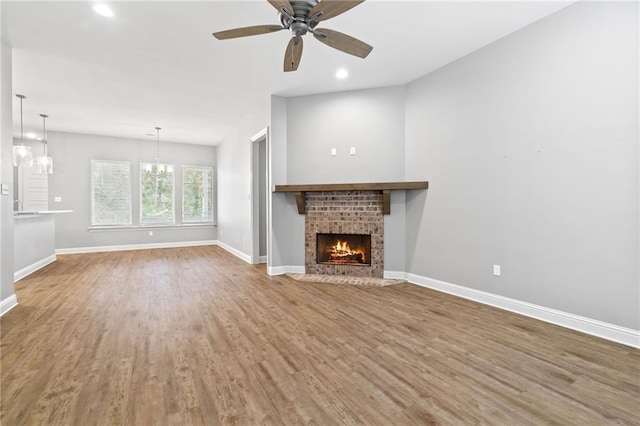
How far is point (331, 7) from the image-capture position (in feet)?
6.63

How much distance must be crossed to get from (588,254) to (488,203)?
3.32ft

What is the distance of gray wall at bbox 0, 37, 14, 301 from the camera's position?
120 inches

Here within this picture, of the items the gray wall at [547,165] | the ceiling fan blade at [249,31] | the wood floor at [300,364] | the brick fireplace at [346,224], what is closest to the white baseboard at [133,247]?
the wood floor at [300,364]

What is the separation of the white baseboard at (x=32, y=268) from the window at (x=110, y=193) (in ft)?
5.29

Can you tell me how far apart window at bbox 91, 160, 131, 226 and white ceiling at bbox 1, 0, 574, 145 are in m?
2.09

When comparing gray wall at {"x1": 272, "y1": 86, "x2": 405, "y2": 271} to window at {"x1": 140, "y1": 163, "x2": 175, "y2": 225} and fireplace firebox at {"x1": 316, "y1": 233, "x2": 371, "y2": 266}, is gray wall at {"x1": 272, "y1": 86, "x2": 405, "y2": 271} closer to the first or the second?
fireplace firebox at {"x1": 316, "y1": 233, "x2": 371, "y2": 266}

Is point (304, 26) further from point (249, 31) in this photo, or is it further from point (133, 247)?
point (133, 247)

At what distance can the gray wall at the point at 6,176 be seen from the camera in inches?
120

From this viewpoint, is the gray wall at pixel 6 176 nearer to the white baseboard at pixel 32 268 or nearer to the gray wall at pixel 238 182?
the white baseboard at pixel 32 268

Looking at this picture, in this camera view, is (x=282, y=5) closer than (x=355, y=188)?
Yes

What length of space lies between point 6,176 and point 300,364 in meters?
3.69

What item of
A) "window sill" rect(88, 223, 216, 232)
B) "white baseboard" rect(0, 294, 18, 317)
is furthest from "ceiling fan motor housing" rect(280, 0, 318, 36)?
"window sill" rect(88, 223, 216, 232)

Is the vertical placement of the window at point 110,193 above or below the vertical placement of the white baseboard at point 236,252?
above

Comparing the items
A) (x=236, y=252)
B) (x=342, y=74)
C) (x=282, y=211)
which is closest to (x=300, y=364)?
(x=282, y=211)
